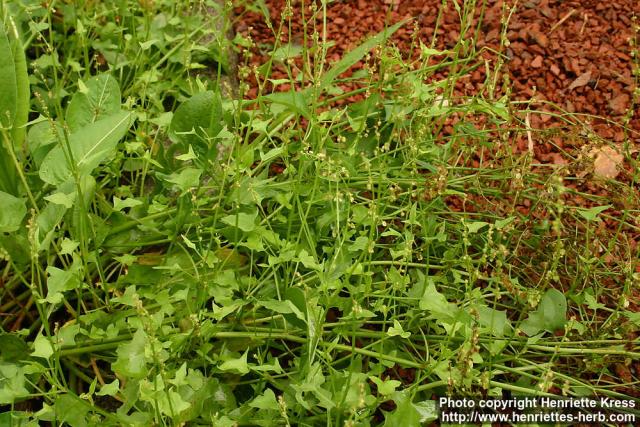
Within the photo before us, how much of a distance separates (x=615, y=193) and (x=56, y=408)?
4.45ft

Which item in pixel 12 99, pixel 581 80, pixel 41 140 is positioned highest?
pixel 12 99

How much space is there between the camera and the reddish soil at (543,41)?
229 centimetres

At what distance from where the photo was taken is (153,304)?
5.46ft

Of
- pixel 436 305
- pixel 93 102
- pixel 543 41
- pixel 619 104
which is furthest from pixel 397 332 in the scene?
pixel 543 41

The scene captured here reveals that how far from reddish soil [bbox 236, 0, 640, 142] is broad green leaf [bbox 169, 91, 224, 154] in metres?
0.44

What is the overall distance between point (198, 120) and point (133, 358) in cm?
66

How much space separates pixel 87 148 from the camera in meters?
1.74

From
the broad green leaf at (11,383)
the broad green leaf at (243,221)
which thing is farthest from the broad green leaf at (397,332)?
the broad green leaf at (11,383)

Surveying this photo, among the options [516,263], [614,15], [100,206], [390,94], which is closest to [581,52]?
[614,15]

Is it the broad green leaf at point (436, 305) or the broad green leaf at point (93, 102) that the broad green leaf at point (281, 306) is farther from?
the broad green leaf at point (93, 102)

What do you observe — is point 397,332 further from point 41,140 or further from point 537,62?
point 537,62

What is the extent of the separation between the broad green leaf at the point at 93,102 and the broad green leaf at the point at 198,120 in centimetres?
18

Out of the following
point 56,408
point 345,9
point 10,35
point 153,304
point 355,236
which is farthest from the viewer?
point 345,9

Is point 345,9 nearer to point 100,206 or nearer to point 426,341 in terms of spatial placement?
point 100,206
